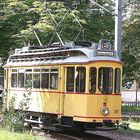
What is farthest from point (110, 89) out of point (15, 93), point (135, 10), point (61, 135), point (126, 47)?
point (135, 10)

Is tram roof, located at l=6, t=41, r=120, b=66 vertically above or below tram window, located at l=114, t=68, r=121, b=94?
above

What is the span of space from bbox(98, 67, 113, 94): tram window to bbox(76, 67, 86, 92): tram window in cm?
60

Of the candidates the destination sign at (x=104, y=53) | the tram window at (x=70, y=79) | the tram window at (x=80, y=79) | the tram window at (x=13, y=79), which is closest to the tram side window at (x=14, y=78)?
the tram window at (x=13, y=79)

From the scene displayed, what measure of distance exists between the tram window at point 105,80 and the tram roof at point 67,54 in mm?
436

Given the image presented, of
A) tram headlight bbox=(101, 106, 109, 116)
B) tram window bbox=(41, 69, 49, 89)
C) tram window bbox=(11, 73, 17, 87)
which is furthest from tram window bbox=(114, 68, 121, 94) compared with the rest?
tram window bbox=(11, 73, 17, 87)

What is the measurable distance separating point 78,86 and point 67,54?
5.08 ft

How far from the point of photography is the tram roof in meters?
18.9

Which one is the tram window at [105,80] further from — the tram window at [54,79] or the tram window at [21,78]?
the tram window at [21,78]

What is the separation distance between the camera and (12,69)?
23656mm

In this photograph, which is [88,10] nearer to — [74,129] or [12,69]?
[12,69]

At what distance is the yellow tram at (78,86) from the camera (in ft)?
60.9

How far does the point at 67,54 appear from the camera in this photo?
19.7 metres

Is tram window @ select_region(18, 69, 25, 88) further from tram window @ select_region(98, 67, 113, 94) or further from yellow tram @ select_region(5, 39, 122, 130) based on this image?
tram window @ select_region(98, 67, 113, 94)

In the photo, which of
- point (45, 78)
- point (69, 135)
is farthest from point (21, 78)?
point (69, 135)
